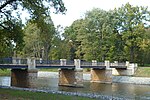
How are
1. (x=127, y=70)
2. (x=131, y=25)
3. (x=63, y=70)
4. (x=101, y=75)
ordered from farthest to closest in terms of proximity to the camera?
(x=131, y=25) < (x=127, y=70) < (x=101, y=75) < (x=63, y=70)

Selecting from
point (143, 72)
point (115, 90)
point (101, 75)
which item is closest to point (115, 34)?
point (143, 72)

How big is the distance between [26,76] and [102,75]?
20.0 meters

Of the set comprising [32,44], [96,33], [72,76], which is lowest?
[72,76]

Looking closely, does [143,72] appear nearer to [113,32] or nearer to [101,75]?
[101,75]

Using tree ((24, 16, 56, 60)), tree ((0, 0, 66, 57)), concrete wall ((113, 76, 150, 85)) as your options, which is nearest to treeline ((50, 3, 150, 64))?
tree ((24, 16, 56, 60))

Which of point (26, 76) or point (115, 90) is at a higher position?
point (26, 76)

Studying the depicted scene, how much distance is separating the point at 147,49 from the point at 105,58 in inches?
382

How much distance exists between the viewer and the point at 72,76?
144ft

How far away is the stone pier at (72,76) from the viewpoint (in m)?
43.1

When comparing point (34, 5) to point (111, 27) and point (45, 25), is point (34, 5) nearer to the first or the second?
point (45, 25)

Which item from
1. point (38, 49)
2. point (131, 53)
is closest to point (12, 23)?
point (131, 53)

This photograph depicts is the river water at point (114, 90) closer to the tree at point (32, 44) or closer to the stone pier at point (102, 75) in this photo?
the stone pier at point (102, 75)

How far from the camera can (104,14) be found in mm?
65438

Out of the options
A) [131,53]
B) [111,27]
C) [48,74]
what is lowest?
[48,74]
